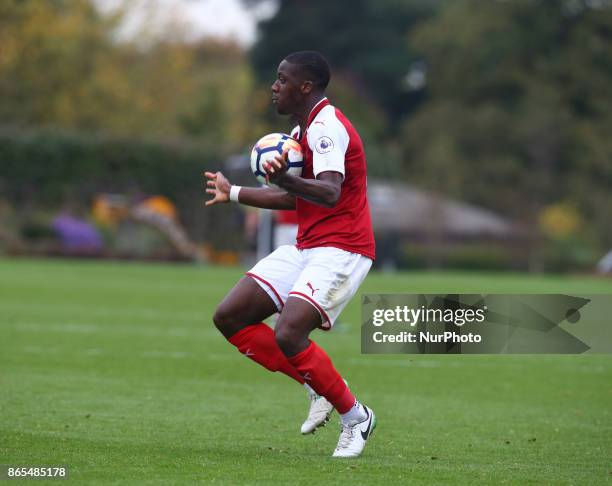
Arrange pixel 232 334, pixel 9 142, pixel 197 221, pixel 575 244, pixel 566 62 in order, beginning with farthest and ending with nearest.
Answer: pixel 566 62 → pixel 575 244 → pixel 197 221 → pixel 9 142 → pixel 232 334

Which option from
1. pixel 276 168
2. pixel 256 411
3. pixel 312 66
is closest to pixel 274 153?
pixel 276 168

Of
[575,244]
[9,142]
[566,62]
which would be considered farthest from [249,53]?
[9,142]

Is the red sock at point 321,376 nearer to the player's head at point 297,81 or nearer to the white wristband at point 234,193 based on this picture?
the white wristband at point 234,193

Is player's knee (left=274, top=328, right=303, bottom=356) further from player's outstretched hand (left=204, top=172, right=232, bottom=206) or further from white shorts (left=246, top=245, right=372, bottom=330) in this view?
player's outstretched hand (left=204, top=172, right=232, bottom=206)

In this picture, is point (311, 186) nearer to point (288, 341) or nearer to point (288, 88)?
point (288, 88)

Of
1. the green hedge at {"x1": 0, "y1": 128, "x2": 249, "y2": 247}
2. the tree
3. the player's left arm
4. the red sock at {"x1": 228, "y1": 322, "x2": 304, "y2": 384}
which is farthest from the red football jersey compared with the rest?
the tree

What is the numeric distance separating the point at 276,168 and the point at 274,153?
0.16 m

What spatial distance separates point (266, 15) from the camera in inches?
3125

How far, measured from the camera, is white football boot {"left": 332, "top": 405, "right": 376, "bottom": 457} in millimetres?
7789

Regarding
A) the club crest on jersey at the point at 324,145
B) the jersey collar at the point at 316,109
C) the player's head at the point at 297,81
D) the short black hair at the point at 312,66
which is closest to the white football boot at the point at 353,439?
the club crest on jersey at the point at 324,145

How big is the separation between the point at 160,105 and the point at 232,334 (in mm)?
50906

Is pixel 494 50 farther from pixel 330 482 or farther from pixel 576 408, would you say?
pixel 330 482

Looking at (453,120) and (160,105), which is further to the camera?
(453,120)

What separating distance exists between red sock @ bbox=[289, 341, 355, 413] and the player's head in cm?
156
